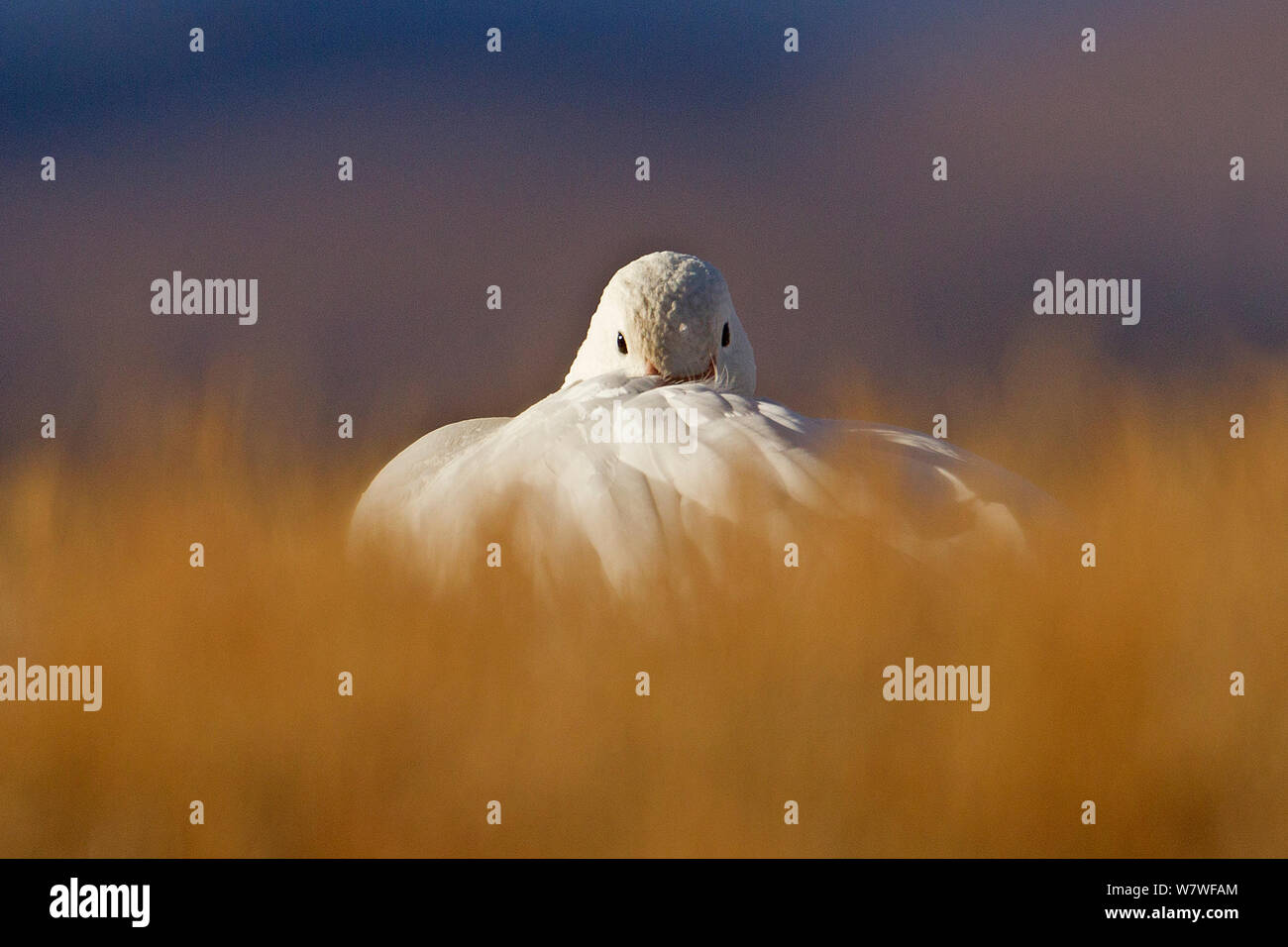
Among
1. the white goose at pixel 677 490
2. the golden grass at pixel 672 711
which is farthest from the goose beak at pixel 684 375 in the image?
the golden grass at pixel 672 711

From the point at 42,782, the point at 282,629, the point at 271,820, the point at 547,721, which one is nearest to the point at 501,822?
the point at 547,721

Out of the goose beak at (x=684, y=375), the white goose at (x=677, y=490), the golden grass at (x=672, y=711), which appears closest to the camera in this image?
the golden grass at (x=672, y=711)

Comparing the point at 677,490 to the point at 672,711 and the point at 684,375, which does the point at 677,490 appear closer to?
the point at 672,711

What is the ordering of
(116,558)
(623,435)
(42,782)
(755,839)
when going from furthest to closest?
(623,435) → (116,558) → (42,782) → (755,839)

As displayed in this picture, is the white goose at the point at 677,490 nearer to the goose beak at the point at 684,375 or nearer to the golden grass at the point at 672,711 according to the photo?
the golden grass at the point at 672,711

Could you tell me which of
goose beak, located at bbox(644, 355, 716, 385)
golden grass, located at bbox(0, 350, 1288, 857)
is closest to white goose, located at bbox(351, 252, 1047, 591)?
golden grass, located at bbox(0, 350, 1288, 857)

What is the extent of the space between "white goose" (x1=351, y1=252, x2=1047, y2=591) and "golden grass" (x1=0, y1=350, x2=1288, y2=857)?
0.14 metres

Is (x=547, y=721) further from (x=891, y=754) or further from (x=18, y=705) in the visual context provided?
(x=18, y=705)

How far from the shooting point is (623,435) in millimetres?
1856

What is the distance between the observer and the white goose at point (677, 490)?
4.56 ft

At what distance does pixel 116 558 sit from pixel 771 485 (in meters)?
0.86

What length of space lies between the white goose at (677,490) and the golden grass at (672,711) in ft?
0.46

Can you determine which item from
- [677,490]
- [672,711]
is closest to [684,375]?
[677,490]

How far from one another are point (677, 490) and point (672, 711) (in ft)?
2.15
